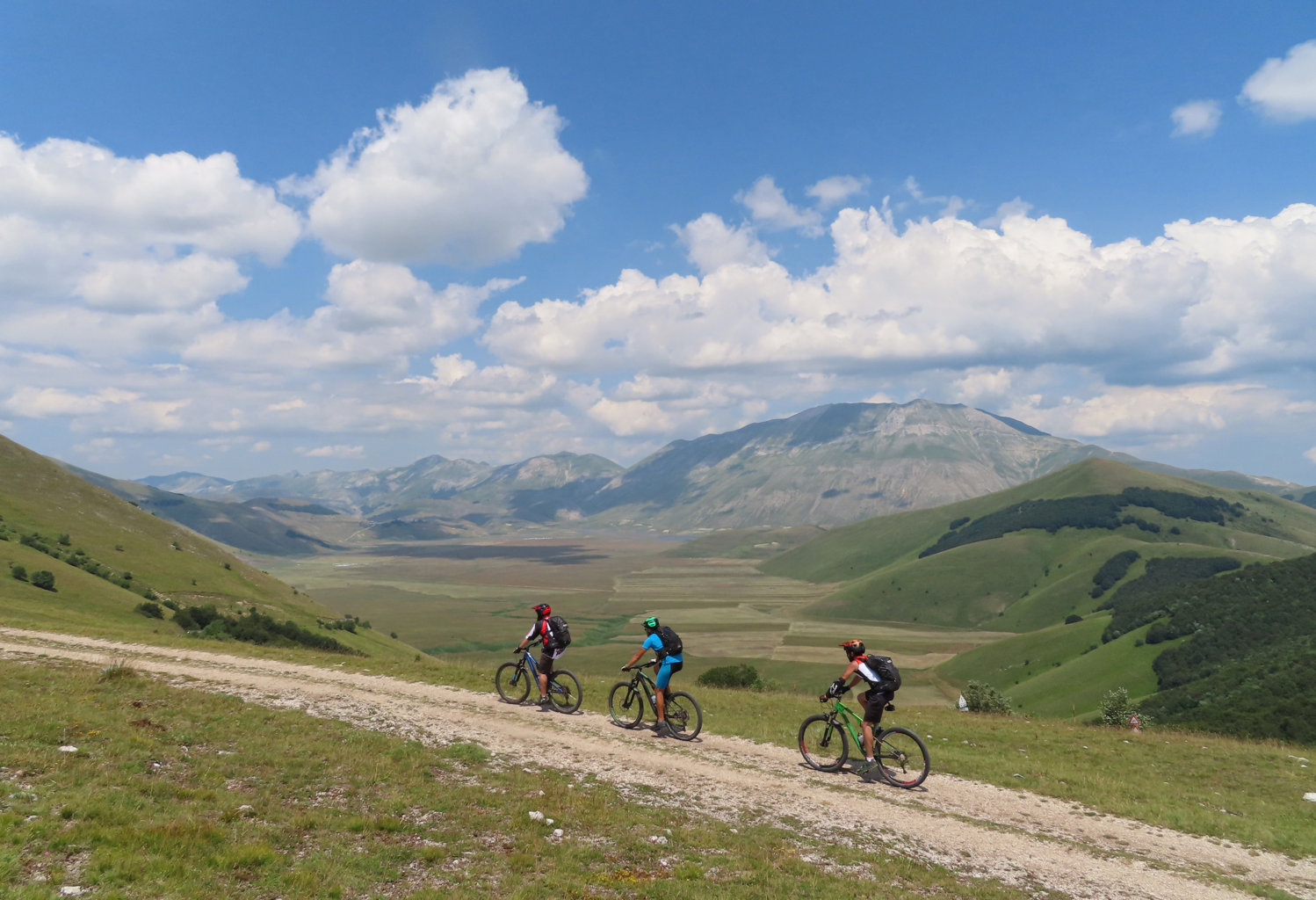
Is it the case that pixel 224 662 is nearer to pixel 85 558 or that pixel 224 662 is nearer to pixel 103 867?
pixel 103 867

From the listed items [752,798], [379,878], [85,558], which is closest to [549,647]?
[752,798]

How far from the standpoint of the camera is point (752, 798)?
16.7m

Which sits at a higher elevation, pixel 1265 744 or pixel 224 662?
pixel 1265 744

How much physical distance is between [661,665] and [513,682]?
7380 millimetres

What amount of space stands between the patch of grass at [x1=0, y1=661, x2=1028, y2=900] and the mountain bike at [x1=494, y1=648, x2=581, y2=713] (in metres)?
6.92

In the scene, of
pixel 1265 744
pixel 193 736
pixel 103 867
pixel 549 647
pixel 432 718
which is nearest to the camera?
pixel 103 867

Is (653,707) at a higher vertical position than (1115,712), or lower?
higher

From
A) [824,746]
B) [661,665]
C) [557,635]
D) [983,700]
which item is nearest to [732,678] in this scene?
[557,635]

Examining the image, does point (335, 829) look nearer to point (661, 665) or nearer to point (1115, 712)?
point (661, 665)

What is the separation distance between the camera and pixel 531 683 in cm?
2680

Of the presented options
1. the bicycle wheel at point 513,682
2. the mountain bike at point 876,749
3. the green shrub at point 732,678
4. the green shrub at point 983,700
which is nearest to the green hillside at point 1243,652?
the green shrub at point 983,700

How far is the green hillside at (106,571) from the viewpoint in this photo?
4575cm

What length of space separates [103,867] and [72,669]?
705 inches

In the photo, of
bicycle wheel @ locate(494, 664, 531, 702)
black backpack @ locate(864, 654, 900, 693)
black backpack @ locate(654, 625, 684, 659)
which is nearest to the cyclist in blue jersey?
black backpack @ locate(654, 625, 684, 659)
